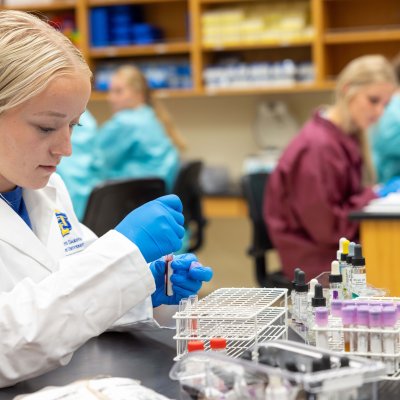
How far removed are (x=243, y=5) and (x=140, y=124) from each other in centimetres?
126

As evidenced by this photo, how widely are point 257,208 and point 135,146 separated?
142 centimetres

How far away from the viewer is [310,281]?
1711mm

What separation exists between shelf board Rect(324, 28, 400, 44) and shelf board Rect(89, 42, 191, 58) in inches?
39.8

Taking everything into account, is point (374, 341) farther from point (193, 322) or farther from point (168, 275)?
point (168, 275)

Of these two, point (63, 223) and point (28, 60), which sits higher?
point (28, 60)

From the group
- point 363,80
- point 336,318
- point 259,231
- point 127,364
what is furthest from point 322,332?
point 363,80

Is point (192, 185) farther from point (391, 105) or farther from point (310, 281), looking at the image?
point (310, 281)

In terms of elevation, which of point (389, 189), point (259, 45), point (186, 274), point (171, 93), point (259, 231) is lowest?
point (259, 231)

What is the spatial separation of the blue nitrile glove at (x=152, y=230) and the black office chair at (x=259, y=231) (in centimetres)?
237

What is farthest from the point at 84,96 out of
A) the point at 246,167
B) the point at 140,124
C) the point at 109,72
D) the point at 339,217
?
the point at 109,72

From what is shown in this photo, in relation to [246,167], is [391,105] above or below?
above

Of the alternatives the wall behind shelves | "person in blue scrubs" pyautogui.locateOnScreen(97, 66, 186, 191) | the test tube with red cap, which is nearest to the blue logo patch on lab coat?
the test tube with red cap

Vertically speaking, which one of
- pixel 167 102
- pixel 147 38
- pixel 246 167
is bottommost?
pixel 246 167

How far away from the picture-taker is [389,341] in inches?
56.0
